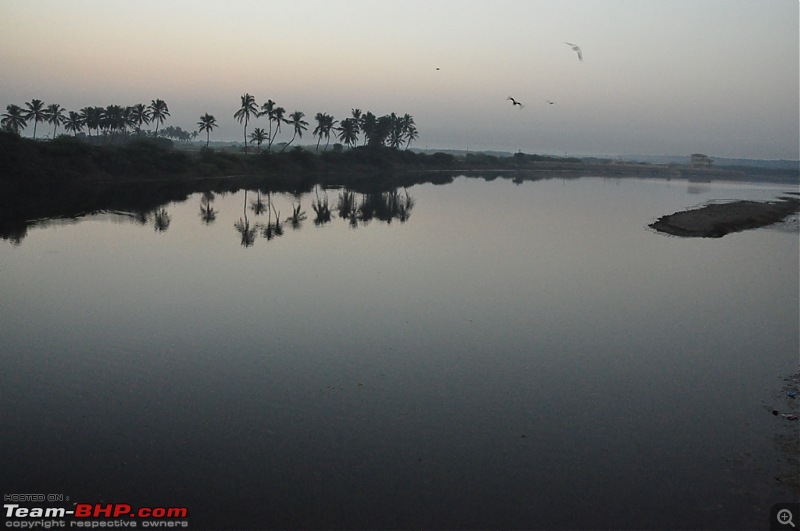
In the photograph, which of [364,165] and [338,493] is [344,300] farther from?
[364,165]

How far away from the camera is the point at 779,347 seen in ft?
52.6

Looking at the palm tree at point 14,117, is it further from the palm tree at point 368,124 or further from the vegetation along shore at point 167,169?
the palm tree at point 368,124

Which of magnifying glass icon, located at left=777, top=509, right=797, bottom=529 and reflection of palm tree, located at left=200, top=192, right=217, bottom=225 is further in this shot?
reflection of palm tree, located at left=200, top=192, right=217, bottom=225

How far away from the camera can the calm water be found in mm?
8102

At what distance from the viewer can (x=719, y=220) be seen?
46469mm

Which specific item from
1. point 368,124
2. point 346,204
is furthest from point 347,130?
point 346,204

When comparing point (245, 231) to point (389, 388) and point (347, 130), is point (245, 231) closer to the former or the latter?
point (389, 388)

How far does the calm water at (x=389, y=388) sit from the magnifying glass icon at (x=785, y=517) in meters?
0.21

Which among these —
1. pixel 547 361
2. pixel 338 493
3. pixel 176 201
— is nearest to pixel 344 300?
pixel 547 361

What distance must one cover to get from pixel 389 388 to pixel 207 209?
3467cm

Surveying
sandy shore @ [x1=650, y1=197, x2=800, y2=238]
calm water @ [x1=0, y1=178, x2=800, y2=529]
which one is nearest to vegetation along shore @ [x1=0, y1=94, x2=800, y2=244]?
sandy shore @ [x1=650, y1=197, x2=800, y2=238]

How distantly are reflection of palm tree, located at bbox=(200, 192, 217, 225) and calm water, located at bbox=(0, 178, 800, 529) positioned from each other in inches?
453

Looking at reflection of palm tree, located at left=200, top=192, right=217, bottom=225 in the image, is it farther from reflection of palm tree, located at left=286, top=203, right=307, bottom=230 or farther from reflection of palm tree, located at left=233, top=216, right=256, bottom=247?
reflection of palm tree, located at left=286, top=203, right=307, bottom=230
